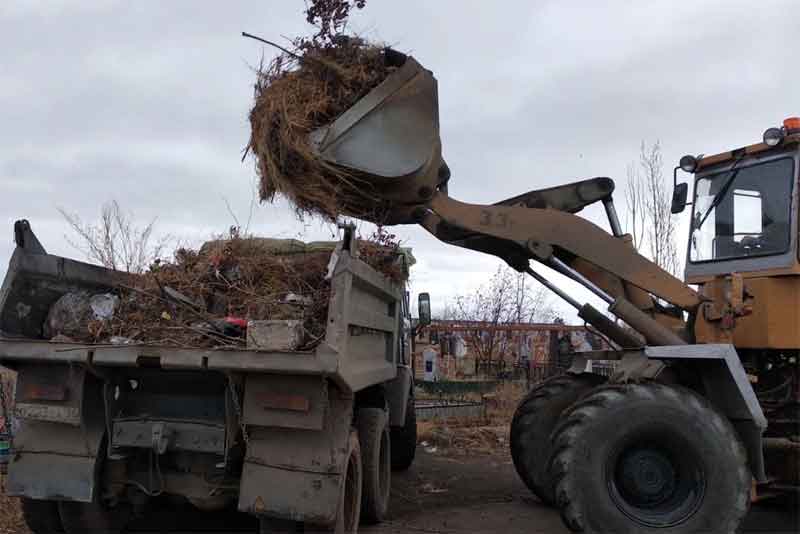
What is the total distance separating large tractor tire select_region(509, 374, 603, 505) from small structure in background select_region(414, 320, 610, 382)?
9298 mm

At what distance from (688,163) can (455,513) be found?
3.91m

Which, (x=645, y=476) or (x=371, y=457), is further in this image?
(x=371, y=457)

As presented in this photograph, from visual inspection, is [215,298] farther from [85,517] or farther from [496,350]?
[496,350]

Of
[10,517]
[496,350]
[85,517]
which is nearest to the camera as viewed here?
[85,517]

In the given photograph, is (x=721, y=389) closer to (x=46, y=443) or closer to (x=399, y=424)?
(x=399, y=424)

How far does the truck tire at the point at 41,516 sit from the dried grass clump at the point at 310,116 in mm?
2655

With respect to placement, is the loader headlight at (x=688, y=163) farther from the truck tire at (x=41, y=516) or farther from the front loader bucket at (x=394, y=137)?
the truck tire at (x=41, y=516)

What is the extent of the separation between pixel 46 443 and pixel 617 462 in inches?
156

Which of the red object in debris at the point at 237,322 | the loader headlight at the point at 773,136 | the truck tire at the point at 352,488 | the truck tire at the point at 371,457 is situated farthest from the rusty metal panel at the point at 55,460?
the loader headlight at the point at 773,136

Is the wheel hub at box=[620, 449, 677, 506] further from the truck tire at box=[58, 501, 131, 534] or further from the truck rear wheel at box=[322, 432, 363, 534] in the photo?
the truck tire at box=[58, 501, 131, 534]

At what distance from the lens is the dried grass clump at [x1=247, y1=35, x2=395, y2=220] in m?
5.50

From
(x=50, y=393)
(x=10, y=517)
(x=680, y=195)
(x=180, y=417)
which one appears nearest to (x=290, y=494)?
(x=180, y=417)

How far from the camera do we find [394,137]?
18.7 feet

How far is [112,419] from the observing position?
4883 millimetres
